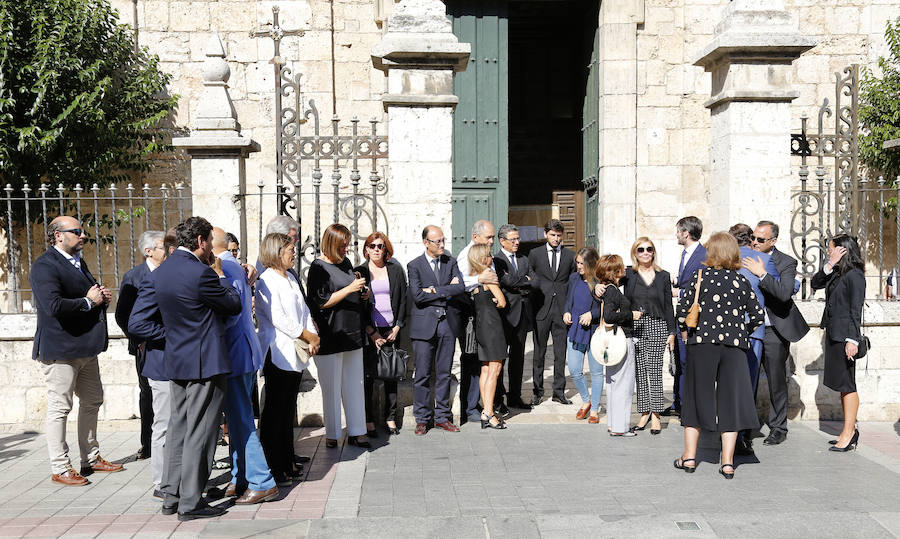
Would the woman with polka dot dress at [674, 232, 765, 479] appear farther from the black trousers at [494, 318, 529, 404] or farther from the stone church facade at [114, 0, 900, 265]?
the stone church facade at [114, 0, 900, 265]

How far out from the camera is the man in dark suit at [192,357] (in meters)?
4.71

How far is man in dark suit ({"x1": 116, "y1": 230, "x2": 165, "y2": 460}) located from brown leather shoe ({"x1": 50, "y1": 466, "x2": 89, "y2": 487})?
2.25 feet

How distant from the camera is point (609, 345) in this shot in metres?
6.79

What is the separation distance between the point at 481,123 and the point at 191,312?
26.9 ft

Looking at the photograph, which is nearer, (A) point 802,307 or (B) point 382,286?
(B) point 382,286

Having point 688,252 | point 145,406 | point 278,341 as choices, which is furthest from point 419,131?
point 145,406

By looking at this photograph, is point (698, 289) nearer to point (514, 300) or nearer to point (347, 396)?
point (514, 300)

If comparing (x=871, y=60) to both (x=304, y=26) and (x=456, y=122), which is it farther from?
(x=304, y=26)

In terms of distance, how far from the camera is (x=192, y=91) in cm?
1258

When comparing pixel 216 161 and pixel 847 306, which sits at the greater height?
pixel 216 161

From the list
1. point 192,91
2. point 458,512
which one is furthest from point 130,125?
point 458,512

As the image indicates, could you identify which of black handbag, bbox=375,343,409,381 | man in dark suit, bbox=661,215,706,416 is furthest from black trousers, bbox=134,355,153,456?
man in dark suit, bbox=661,215,706,416

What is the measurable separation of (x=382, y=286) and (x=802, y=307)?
12.9ft

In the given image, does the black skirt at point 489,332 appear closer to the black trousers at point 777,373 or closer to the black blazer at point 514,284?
the black blazer at point 514,284
